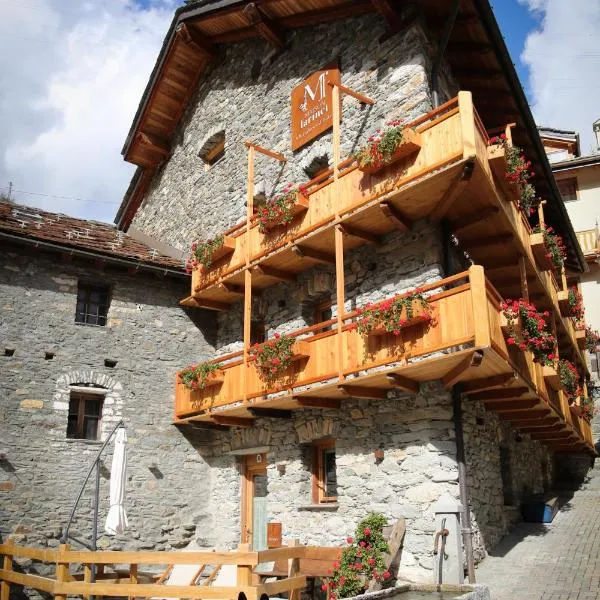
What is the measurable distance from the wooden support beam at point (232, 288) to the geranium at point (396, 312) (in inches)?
191

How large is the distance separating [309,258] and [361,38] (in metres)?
4.75

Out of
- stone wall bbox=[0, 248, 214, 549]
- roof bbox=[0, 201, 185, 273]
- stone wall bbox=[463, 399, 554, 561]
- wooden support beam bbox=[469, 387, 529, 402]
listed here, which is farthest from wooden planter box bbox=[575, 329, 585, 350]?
roof bbox=[0, 201, 185, 273]

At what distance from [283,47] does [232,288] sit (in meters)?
5.87

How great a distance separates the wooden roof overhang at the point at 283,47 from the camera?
1223 centimetres

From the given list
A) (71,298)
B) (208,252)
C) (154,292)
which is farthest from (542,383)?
(71,298)

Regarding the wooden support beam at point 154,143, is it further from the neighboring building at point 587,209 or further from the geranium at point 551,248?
the neighboring building at point 587,209

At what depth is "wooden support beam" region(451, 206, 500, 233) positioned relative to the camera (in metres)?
10.6

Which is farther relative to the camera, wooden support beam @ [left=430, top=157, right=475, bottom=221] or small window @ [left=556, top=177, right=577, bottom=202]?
small window @ [left=556, top=177, right=577, bottom=202]

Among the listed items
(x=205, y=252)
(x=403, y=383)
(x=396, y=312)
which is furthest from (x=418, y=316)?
(x=205, y=252)

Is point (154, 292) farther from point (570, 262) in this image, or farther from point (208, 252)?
point (570, 262)

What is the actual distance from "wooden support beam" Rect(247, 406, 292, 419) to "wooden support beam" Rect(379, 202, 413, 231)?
13.5ft

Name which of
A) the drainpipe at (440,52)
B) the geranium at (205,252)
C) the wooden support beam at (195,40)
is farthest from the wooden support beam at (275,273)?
the wooden support beam at (195,40)

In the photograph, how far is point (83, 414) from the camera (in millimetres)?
13398

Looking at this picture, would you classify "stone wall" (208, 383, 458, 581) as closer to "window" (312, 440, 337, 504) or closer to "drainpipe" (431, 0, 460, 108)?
"window" (312, 440, 337, 504)
